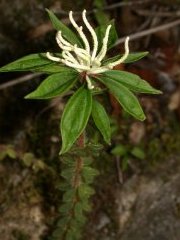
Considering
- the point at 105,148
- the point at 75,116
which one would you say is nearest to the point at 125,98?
the point at 75,116

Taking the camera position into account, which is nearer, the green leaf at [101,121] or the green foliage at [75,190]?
the green leaf at [101,121]

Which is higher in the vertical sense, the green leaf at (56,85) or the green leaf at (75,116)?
the green leaf at (56,85)

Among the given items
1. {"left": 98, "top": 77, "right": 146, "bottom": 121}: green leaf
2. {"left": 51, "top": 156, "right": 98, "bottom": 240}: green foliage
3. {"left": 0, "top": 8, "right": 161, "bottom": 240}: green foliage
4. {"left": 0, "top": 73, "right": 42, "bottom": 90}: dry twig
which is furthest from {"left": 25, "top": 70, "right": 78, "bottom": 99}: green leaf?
{"left": 0, "top": 73, "right": 42, "bottom": 90}: dry twig

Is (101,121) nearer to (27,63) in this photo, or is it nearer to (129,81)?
(129,81)

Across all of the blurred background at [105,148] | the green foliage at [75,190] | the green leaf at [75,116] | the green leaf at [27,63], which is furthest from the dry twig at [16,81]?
the green leaf at [75,116]

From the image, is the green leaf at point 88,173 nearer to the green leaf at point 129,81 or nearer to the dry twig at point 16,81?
the green leaf at point 129,81

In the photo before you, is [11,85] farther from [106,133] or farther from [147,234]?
[106,133]
